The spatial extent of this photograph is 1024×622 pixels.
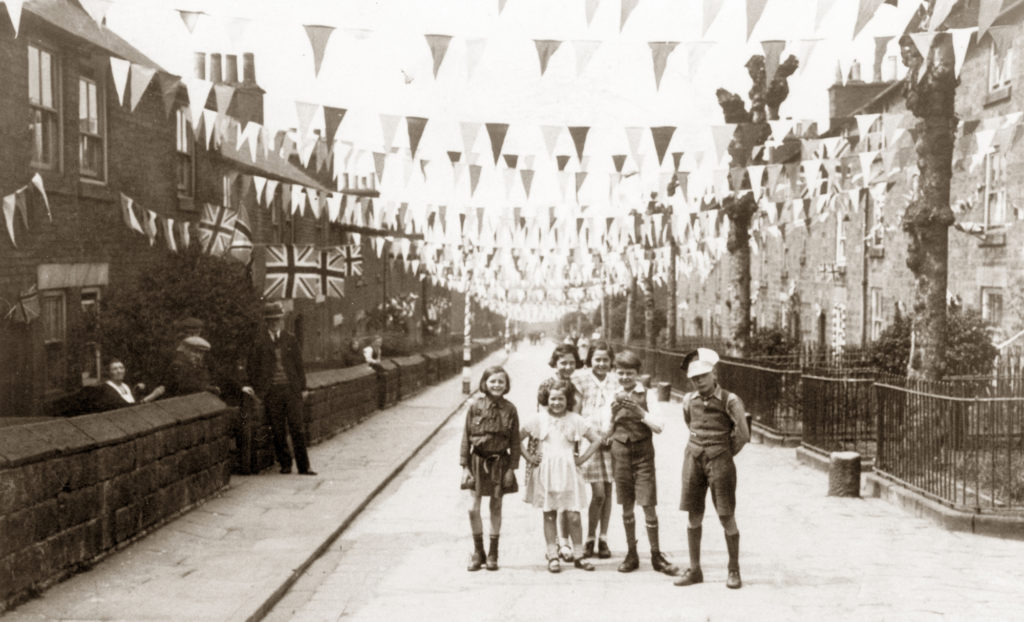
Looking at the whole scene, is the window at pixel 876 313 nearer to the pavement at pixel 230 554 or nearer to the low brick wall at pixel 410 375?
the low brick wall at pixel 410 375

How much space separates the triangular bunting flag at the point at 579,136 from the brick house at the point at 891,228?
3.55 metres

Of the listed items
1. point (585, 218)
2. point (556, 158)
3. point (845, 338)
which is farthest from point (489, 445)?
point (845, 338)

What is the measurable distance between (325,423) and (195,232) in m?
4.03

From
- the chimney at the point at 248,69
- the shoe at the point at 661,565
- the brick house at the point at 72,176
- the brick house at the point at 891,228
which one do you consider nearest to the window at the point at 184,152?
the brick house at the point at 72,176

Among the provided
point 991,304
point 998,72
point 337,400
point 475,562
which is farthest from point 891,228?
point 475,562

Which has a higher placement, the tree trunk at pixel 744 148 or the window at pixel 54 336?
the tree trunk at pixel 744 148

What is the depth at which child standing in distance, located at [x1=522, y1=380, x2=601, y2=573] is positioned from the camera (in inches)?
325

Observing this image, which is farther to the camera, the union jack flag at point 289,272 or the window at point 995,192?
the window at point 995,192

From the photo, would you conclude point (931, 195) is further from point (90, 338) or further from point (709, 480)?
point (90, 338)

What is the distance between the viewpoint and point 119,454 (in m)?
8.41

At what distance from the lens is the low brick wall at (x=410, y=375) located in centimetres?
2928

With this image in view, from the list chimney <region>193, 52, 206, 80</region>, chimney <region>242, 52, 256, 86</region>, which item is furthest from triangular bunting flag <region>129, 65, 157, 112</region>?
chimney <region>242, 52, 256, 86</region>

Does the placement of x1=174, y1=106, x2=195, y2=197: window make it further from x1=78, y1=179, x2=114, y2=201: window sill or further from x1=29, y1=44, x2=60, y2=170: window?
x1=29, y1=44, x2=60, y2=170: window

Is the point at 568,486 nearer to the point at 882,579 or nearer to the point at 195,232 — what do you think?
the point at 882,579
